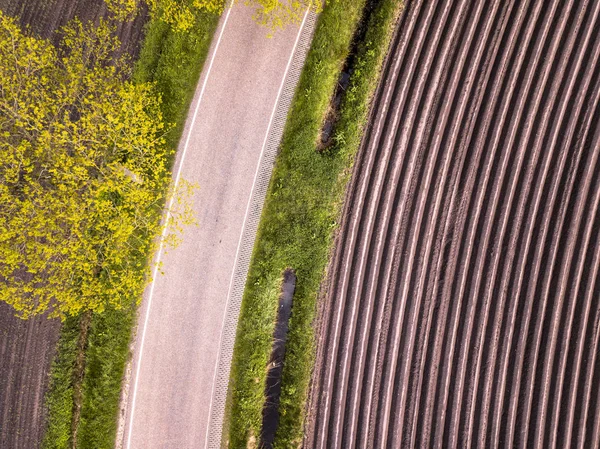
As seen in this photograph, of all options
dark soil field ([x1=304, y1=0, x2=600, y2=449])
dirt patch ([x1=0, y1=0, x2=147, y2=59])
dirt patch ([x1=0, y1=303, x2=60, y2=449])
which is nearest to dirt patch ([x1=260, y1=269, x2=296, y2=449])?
dark soil field ([x1=304, y1=0, x2=600, y2=449])

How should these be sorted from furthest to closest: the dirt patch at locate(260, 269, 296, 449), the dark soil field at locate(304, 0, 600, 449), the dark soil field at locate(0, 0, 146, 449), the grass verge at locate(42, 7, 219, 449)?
the dirt patch at locate(260, 269, 296, 449) → the dark soil field at locate(0, 0, 146, 449) → the grass verge at locate(42, 7, 219, 449) → the dark soil field at locate(304, 0, 600, 449)

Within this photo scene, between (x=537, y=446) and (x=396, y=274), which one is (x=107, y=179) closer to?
(x=396, y=274)

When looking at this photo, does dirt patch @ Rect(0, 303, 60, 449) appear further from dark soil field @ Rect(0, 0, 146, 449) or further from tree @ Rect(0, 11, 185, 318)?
tree @ Rect(0, 11, 185, 318)

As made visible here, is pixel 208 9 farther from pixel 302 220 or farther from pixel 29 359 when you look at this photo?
pixel 29 359

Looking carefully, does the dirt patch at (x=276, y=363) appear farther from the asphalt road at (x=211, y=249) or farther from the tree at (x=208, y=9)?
the tree at (x=208, y=9)

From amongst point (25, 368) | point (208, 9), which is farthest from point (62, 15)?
point (25, 368)

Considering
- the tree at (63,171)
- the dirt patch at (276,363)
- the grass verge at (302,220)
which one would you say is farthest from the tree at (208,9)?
the dirt patch at (276,363)
